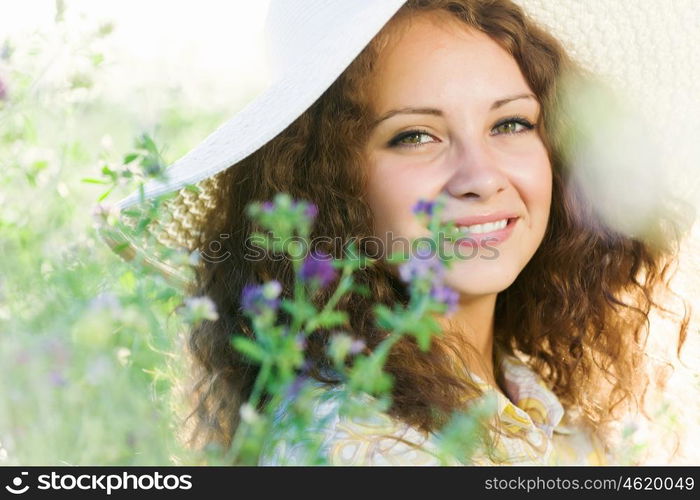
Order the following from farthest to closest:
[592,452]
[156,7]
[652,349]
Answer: [156,7] < [652,349] < [592,452]

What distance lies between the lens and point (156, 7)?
342cm

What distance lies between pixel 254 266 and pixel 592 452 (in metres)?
0.84

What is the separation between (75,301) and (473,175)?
65 cm

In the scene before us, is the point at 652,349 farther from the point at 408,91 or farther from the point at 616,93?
the point at 408,91

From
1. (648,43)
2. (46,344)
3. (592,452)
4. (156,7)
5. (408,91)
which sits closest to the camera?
(46,344)

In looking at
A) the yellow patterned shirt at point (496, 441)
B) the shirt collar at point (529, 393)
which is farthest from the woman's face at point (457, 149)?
the shirt collar at point (529, 393)

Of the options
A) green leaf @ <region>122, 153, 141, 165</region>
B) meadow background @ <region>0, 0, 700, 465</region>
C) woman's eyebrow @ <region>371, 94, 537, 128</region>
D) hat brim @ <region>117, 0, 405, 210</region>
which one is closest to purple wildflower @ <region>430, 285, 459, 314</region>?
meadow background @ <region>0, 0, 700, 465</region>

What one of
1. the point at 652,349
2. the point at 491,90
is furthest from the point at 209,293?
the point at 652,349

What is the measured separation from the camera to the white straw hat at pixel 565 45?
144 centimetres

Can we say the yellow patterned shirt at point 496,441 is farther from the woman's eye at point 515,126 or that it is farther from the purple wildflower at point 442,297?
the woman's eye at point 515,126

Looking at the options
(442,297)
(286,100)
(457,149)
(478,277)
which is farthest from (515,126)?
(442,297)

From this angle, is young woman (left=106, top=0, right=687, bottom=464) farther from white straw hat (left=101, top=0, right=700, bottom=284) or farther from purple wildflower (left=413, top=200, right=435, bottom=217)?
purple wildflower (left=413, top=200, right=435, bottom=217)

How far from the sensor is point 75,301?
4.51ft
